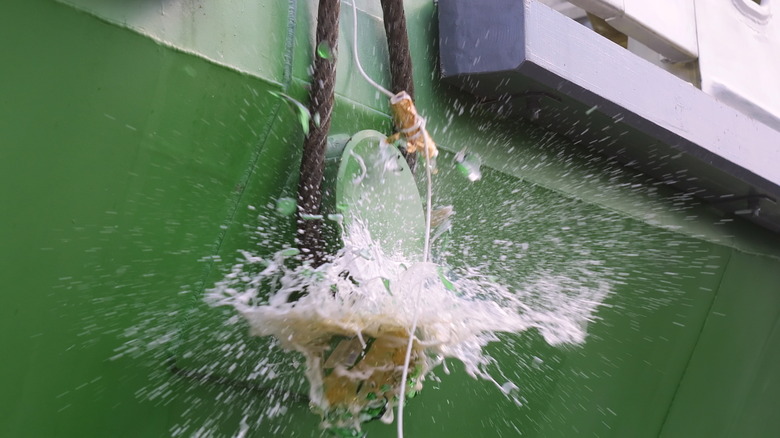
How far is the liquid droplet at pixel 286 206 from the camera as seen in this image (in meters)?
2.41

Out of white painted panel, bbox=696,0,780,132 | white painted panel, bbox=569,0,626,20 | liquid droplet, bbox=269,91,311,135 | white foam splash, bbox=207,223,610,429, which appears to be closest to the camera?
white foam splash, bbox=207,223,610,429

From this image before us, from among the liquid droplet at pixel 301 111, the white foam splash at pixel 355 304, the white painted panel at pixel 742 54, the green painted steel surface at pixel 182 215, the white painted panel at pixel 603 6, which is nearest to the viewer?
the green painted steel surface at pixel 182 215

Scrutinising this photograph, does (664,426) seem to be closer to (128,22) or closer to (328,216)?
(328,216)

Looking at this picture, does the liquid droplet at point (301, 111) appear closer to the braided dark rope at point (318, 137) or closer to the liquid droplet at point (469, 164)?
the braided dark rope at point (318, 137)

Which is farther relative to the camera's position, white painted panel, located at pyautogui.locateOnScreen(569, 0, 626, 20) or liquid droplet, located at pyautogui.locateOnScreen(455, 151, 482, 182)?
white painted panel, located at pyautogui.locateOnScreen(569, 0, 626, 20)

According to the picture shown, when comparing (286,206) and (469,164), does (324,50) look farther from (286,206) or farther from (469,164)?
(469,164)

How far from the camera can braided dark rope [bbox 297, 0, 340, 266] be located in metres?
2.39

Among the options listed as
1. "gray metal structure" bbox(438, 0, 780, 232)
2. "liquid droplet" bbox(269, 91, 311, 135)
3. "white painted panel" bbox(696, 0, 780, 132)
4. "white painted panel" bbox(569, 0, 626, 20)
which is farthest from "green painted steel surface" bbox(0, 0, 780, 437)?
"white painted panel" bbox(696, 0, 780, 132)

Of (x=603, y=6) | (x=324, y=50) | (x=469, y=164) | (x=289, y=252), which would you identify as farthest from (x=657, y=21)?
(x=289, y=252)

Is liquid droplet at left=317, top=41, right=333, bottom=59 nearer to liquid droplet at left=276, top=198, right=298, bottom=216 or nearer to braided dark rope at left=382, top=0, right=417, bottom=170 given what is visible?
braided dark rope at left=382, top=0, right=417, bottom=170

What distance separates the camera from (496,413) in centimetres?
331

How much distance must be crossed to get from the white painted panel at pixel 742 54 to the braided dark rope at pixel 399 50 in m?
2.00

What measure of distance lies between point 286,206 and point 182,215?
326 millimetres

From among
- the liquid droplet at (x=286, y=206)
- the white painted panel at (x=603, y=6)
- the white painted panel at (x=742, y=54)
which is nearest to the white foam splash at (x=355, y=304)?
the liquid droplet at (x=286, y=206)
